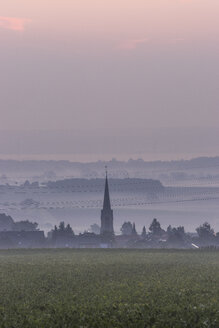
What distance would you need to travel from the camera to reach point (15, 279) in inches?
1853

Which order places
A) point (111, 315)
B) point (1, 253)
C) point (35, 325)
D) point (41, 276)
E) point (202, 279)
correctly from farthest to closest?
point (1, 253) → point (41, 276) → point (202, 279) → point (111, 315) → point (35, 325)

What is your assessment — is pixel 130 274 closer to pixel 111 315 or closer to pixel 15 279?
pixel 15 279

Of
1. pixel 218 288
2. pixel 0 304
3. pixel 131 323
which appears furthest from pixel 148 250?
pixel 131 323

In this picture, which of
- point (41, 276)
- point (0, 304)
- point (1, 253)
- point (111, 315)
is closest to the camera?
point (111, 315)

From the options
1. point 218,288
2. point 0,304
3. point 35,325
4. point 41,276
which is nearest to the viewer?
point 35,325

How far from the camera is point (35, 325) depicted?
25938mm

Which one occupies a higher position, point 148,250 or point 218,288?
point 148,250

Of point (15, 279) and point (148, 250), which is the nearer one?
point (15, 279)

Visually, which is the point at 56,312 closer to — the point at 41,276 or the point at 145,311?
the point at 145,311

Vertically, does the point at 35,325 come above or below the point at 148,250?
below

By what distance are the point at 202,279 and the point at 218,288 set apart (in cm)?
685

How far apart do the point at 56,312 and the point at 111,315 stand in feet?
9.23

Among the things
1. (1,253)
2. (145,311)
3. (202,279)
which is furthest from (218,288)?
(1,253)

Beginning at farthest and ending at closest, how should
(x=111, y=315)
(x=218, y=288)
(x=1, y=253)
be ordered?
1. (x=1, y=253)
2. (x=218, y=288)
3. (x=111, y=315)
